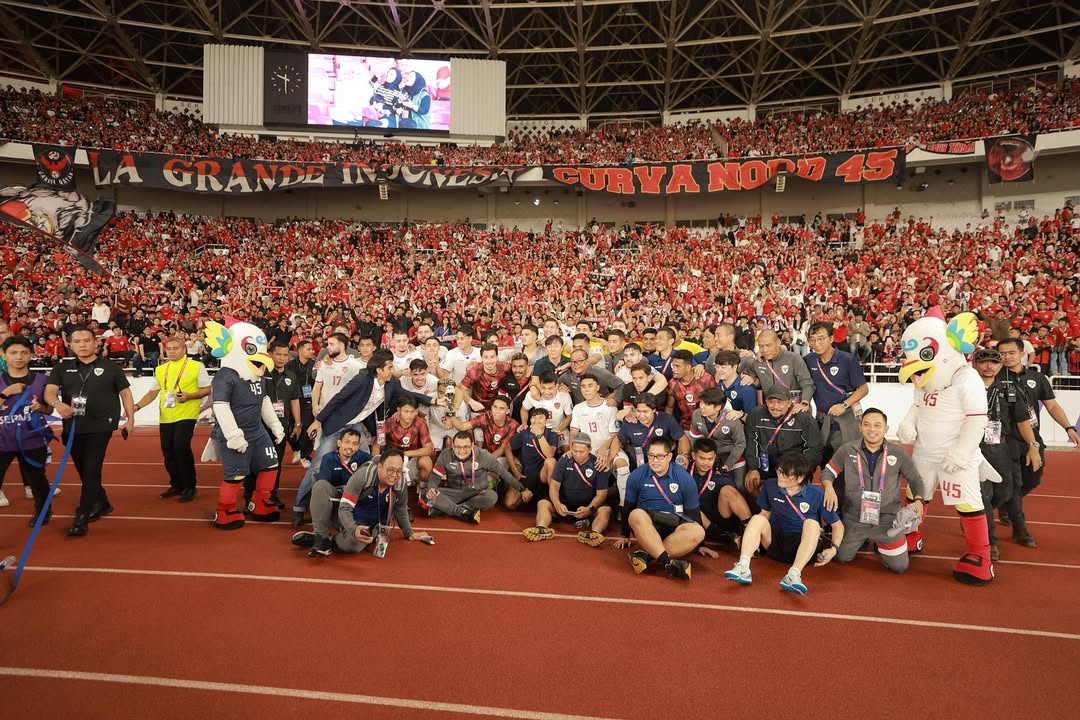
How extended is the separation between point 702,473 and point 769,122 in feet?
97.2

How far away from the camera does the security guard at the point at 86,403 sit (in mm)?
5660

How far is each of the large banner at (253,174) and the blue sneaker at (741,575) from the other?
24.3 m

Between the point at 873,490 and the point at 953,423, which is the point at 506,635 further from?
the point at 953,423

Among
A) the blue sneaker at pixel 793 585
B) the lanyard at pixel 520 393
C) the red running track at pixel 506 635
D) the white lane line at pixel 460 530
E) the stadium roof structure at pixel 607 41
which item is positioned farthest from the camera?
the stadium roof structure at pixel 607 41

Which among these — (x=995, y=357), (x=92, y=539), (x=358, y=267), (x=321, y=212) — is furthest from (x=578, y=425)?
(x=321, y=212)

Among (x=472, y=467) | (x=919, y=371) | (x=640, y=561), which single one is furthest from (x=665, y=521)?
(x=919, y=371)

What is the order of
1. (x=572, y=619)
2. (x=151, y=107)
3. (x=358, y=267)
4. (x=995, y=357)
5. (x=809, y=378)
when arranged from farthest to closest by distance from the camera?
(x=151, y=107)
(x=358, y=267)
(x=809, y=378)
(x=995, y=357)
(x=572, y=619)

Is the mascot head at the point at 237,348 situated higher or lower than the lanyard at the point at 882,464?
higher

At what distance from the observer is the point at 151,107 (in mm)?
31797

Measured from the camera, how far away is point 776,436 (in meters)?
5.82

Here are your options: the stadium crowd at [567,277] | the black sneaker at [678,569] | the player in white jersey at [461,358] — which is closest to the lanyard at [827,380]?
the black sneaker at [678,569]

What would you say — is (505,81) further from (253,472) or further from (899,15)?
(253,472)

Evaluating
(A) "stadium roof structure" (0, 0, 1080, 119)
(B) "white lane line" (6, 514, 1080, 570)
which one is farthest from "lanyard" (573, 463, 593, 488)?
(A) "stadium roof structure" (0, 0, 1080, 119)

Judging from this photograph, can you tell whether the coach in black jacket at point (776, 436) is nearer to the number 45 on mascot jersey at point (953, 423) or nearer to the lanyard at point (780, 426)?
the lanyard at point (780, 426)
